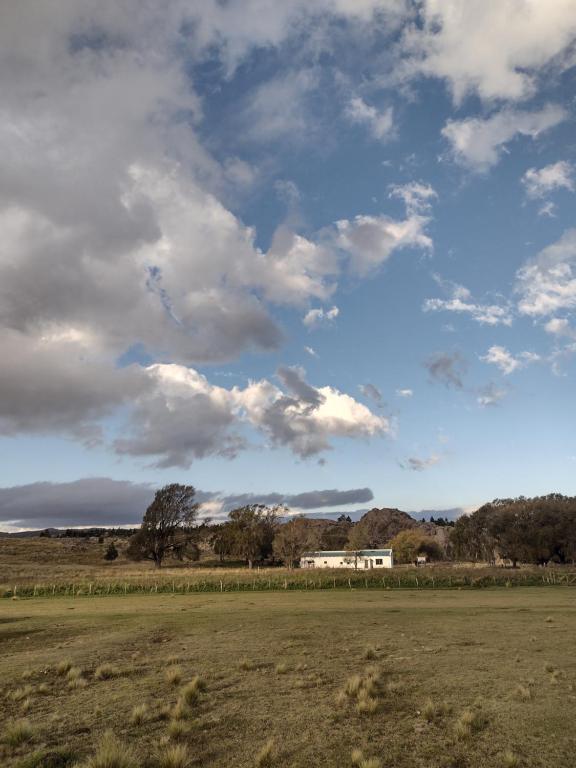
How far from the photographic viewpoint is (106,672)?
1655cm

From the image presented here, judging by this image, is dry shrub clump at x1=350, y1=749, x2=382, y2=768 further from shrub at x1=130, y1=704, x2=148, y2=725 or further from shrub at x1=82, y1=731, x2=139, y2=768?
shrub at x1=130, y1=704, x2=148, y2=725

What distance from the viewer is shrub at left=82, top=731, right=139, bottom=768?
9109 millimetres

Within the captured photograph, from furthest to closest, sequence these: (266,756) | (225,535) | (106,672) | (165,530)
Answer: (225,535), (165,530), (106,672), (266,756)

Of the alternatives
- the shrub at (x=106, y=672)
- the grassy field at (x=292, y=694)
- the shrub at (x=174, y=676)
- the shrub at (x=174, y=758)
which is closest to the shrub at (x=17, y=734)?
the grassy field at (x=292, y=694)

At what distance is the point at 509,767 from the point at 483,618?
2186 centimetres

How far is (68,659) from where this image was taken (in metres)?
18.3

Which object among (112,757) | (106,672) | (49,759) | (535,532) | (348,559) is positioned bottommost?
(348,559)

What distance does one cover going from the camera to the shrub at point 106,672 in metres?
→ 16.1

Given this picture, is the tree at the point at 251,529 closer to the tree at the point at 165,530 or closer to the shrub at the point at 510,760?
the tree at the point at 165,530

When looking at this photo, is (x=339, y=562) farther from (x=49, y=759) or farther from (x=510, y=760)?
(x=49, y=759)

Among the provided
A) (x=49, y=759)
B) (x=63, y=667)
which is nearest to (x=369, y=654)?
(x=63, y=667)

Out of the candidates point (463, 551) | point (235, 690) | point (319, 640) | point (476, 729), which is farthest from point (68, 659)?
point (463, 551)

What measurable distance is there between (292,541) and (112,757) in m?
101

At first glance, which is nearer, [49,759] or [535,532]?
[49,759]
